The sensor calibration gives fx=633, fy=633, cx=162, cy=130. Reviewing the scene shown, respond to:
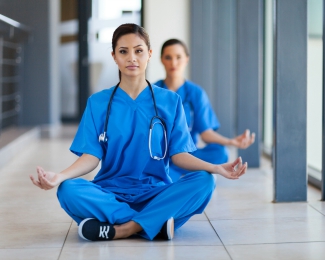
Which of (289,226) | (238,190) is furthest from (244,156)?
(289,226)

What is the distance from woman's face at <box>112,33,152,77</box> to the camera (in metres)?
2.59

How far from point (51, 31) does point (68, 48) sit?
179 centimetres

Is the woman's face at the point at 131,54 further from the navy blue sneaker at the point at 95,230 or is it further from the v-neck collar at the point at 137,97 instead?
the navy blue sneaker at the point at 95,230

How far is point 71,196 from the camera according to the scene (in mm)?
2461

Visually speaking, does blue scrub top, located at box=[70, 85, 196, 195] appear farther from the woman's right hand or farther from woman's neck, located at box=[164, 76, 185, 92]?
woman's neck, located at box=[164, 76, 185, 92]

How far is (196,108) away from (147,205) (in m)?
1.50

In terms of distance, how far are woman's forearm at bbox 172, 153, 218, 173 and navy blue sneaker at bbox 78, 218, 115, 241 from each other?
394 mm

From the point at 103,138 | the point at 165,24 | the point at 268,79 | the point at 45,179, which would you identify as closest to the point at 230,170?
the point at 103,138

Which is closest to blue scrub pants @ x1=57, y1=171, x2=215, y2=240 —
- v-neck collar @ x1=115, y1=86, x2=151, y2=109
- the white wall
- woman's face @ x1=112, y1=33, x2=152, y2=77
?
v-neck collar @ x1=115, y1=86, x2=151, y2=109

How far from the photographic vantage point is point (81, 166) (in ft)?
8.36

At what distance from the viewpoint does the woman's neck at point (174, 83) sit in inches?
155

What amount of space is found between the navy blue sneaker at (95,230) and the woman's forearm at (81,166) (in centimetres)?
19

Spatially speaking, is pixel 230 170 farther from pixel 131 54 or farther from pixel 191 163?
pixel 131 54

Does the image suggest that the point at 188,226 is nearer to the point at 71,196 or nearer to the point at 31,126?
the point at 71,196
